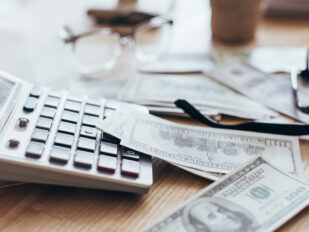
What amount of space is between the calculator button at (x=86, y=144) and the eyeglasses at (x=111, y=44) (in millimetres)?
363

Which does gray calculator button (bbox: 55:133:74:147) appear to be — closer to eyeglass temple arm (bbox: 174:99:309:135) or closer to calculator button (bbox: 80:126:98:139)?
calculator button (bbox: 80:126:98:139)

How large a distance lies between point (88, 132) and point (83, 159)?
0.07 meters

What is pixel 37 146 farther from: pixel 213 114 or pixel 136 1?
pixel 136 1

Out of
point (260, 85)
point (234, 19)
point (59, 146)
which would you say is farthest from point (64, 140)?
point (234, 19)

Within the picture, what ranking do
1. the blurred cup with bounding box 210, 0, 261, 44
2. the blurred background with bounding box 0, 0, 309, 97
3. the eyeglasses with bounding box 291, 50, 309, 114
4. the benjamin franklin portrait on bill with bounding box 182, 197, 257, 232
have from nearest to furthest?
the benjamin franklin portrait on bill with bounding box 182, 197, 257, 232
the eyeglasses with bounding box 291, 50, 309, 114
the blurred background with bounding box 0, 0, 309, 97
the blurred cup with bounding box 210, 0, 261, 44

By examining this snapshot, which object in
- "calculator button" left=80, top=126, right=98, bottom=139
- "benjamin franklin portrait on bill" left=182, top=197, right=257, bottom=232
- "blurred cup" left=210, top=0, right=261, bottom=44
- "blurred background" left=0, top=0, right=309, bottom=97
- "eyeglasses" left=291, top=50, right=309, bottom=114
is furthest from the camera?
"blurred cup" left=210, top=0, right=261, bottom=44

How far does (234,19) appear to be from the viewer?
1.03 meters

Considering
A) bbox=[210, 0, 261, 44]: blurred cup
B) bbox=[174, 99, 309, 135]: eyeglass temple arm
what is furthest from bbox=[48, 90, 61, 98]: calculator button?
bbox=[210, 0, 261, 44]: blurred cup

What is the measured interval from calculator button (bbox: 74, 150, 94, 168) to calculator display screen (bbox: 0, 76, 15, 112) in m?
0.13

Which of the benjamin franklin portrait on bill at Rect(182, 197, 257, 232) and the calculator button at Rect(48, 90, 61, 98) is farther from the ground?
the calculator button at Rect(48, 90, 61, 98)

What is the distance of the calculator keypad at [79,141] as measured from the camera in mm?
519

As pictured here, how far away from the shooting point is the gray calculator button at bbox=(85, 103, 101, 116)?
631 mm

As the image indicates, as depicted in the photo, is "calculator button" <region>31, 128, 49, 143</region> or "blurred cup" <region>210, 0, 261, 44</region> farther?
"blurred cup" <region>210, 0, 261, 44</region>

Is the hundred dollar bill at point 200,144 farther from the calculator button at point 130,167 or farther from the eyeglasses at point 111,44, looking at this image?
the eyeglasses at point 111,44
